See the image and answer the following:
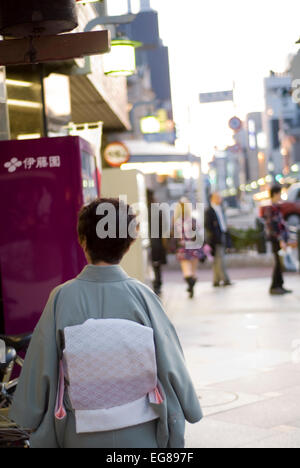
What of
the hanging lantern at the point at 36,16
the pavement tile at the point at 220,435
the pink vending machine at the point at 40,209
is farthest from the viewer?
the pink vending machine at the point at 40,209

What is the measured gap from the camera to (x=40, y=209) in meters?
7.42

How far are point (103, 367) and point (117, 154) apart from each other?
1872cm

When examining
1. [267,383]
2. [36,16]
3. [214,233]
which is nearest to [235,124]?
[214,233]

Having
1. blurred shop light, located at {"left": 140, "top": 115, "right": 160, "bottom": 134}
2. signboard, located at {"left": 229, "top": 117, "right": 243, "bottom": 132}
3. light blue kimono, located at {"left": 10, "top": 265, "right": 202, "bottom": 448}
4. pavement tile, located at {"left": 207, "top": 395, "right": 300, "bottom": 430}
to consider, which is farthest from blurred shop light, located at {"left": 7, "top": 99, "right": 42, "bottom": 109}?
signboard, located at {"left": 229, "top": 117, "right": 243, "bottom": 132}

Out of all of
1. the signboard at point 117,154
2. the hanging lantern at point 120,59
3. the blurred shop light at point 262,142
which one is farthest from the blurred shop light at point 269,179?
the hanging lantern at point 120,59

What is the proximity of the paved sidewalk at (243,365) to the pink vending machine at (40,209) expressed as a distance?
70.3 inches

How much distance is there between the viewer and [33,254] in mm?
7457

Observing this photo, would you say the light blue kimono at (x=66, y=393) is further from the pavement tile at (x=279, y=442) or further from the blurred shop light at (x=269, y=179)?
the blurred shop light at (x=269, y=179)

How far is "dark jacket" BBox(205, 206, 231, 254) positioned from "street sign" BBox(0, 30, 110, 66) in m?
12.2

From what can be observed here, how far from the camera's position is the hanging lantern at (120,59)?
43.1 ft

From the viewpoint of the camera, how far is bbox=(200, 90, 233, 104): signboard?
932 inches

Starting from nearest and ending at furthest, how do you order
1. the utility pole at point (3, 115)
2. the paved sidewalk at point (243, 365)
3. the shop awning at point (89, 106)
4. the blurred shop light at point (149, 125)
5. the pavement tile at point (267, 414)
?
the paved sidewalk at point (243, 365)
the pavement tile at point (267, 414)
the utility pole at point (3, 115)
the shop awning at point (89, 106)
the blurred shop light at point (149, 125)

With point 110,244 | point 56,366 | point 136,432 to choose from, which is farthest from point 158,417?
point 110,244

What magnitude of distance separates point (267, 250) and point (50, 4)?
65.4 feet
